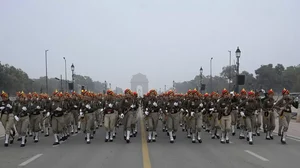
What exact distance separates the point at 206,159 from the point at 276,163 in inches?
80.4

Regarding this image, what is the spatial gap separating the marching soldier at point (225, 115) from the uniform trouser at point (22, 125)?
8.14m

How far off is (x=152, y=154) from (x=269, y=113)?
291 inches

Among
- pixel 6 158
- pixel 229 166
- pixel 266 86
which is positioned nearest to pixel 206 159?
pixel 229 166

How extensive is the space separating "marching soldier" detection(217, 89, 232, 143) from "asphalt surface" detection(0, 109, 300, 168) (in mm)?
426

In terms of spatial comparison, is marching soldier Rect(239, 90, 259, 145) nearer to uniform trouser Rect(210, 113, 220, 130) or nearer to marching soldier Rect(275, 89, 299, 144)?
marching soldier Rect(275, 89, 299, 144)

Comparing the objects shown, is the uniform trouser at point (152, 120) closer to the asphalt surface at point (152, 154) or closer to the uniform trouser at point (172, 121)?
the uniform trouser at point (172, 121)

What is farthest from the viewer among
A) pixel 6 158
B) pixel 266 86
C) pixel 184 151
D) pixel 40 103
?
pixel 266 86

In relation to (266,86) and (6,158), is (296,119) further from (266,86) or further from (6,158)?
(266,86)

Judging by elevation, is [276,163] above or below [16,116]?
below

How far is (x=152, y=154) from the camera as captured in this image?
40.0 feet

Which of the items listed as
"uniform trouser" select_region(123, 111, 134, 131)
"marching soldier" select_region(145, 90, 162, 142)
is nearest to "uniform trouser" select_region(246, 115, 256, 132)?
"marching soldier" select_region(145, 90, 162, 142)

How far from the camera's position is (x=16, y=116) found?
14.9m

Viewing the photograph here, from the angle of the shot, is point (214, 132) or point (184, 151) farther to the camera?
point (214, 132)

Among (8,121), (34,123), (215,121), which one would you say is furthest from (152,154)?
(8,121)
